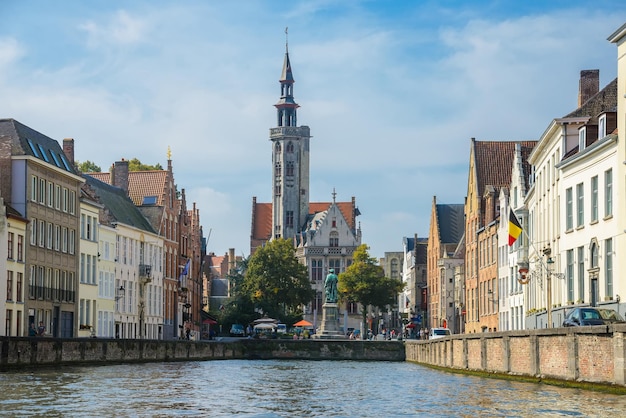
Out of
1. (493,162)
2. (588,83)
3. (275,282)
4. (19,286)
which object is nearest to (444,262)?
(275,282)

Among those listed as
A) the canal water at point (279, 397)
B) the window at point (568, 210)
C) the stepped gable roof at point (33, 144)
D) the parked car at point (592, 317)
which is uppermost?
the stepped gable roof at point (33, 144)

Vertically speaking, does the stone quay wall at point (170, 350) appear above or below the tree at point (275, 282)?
below

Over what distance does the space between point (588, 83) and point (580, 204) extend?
22.4 m

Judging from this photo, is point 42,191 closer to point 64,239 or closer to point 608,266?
point 64,239

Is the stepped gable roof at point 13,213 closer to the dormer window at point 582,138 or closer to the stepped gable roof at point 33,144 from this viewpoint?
the stepped gable roof at point 33,144

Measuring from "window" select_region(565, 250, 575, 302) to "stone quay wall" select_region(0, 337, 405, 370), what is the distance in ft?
68.7

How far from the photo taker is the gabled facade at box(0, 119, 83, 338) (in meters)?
67.4

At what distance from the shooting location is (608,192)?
1821 inches

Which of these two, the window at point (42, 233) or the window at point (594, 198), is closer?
the window at point (594, 198)

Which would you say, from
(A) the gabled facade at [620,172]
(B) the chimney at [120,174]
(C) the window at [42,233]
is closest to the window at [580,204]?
(A) the gabled facade at [620,172]

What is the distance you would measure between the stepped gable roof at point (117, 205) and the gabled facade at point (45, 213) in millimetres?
9391

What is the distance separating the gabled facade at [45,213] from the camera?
221 feet

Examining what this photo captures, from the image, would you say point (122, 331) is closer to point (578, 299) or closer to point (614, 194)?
point (578, 299)

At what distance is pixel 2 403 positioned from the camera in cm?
2931
